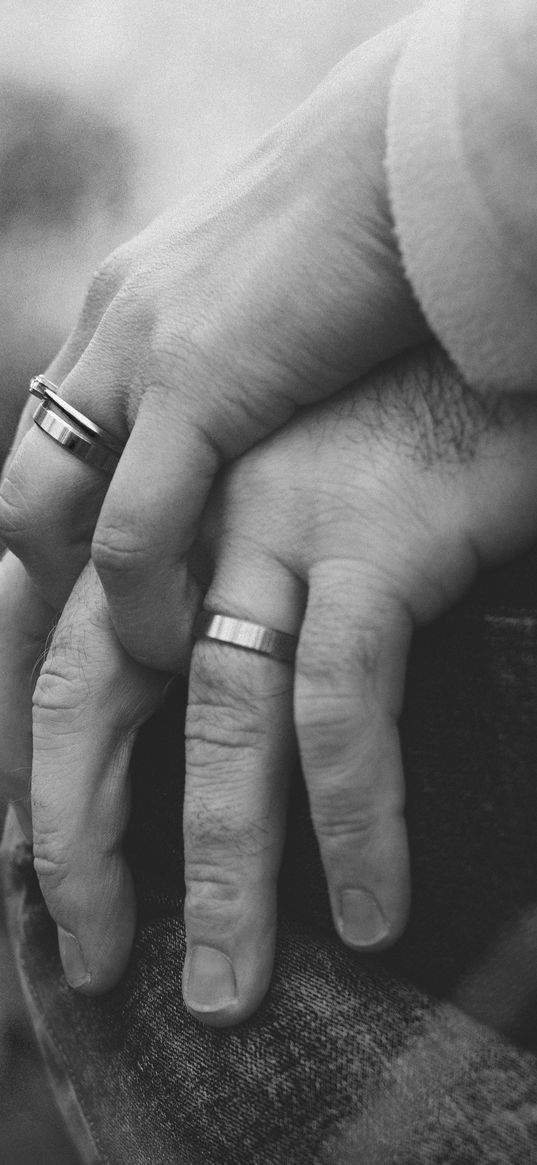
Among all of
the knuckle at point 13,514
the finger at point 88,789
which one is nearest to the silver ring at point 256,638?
the finger at point 88,789

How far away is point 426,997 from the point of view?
55cm

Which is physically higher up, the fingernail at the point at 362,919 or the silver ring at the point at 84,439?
the silver ring at the point at 84,439

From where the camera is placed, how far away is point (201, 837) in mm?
615

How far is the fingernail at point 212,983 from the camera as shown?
60 cm

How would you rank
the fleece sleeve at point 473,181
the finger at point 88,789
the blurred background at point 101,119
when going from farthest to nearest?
the blurred background at point 101,119 → the finger at point 88,789 → the fleece sleeve at point 473,181

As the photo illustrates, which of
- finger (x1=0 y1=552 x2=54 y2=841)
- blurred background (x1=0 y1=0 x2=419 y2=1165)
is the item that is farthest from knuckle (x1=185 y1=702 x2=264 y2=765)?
blurred background (x1=0 y1=0 x2=419 y2=1165)

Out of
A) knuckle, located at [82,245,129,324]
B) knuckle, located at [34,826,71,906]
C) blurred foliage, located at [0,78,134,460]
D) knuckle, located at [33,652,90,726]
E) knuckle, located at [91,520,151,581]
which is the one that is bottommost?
knuckle, located at [34,826,71,906]

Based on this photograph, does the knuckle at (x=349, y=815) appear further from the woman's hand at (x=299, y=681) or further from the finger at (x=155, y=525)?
the finger at (x=155, y=525)

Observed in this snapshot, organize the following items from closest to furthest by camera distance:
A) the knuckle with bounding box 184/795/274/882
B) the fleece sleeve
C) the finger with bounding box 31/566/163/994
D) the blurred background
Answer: the fleece sleeve → the knuckle with bounding box 184/795/274/882 → the finger with bounding box 31/566/163/994 → the blurred background

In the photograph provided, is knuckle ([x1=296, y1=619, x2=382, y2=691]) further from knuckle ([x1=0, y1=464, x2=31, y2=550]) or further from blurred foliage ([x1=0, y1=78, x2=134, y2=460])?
blurred foliage ([x1=0, y1=78, x2=134, y2=460])

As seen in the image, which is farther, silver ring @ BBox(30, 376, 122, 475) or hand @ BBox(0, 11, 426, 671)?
silver ring @ BBox(30, 376, 122, 475)

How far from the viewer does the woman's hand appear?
21.4 inches

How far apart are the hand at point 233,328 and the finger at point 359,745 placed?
0.14 meters

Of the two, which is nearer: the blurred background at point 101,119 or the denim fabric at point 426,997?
the denim fabric at point 426,997
